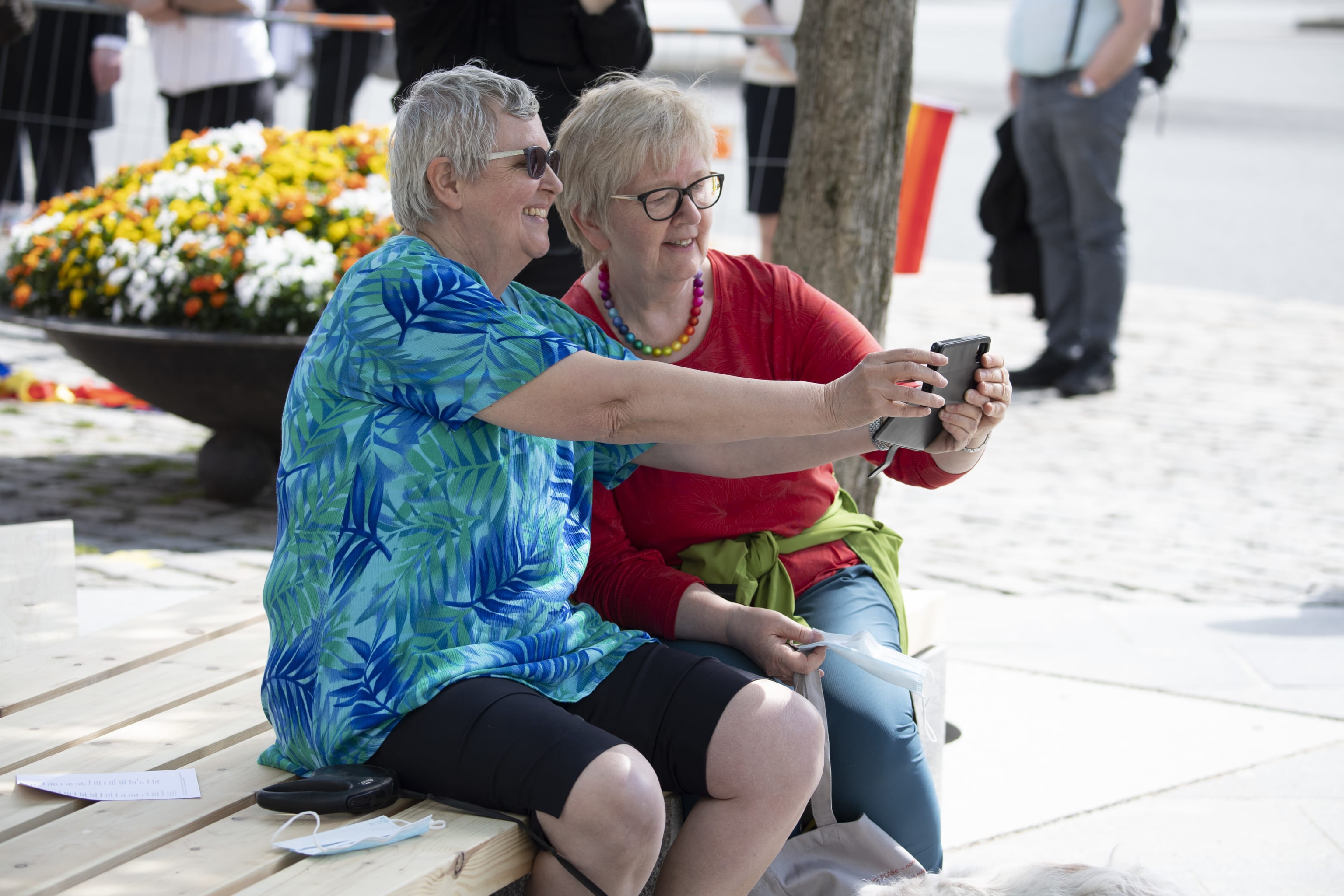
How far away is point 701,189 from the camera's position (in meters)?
2.81

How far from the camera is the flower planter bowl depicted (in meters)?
4.92

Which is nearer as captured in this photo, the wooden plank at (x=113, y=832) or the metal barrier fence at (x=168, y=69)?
the wooden plank at (x=113, y=832)

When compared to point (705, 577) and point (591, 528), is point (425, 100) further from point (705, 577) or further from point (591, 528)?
point (705, 577)

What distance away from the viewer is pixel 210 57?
7152mm

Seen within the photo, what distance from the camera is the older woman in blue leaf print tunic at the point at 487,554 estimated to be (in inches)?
88.4

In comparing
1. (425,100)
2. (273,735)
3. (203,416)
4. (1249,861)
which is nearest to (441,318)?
(425,100)

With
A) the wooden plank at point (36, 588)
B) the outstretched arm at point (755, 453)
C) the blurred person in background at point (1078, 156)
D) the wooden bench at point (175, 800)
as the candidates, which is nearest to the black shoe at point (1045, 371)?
the blurred person in background at point (1078, 156)

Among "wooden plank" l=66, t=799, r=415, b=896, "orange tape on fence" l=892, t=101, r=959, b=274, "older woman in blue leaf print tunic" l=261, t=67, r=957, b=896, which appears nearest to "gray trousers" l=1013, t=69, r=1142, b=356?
"orange tape on fence" l=892, t=101, r=959, b=274

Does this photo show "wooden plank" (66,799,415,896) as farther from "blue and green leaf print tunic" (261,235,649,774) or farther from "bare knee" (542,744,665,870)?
"bare knee" (542,744,665,870)

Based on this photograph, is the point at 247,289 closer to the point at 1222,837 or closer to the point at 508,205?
the point at 508,205

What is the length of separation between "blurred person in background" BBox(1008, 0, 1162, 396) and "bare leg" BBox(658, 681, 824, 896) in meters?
5.87

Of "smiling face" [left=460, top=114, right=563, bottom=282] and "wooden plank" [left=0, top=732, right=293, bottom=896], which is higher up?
"smiling face" [left=460, top=114, right=563, bottom=282]

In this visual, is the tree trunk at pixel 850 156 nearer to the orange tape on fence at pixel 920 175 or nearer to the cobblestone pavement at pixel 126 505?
the cobblestone pavement at pixel 126 505

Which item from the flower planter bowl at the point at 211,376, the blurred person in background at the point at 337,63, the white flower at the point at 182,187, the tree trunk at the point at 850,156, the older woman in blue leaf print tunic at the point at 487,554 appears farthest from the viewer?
the blurred person in background at the point at 337,63
